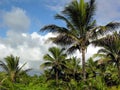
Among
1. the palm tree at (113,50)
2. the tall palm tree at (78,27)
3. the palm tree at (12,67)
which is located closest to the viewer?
the tall palm tree at (78,27)

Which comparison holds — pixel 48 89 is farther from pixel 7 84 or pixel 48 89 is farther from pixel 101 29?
pixel 7 84

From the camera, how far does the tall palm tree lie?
61.5 ft

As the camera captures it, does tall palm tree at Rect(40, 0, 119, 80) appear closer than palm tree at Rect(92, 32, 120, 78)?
Yes

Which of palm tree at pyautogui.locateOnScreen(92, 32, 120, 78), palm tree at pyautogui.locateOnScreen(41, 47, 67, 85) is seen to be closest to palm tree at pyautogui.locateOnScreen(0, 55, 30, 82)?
palm tree at pyautogui.locateOnScreen(41, 47, 67, 85)

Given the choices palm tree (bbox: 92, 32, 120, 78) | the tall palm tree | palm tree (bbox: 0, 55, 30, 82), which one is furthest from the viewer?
palm tree (bbox: 0, 55, 30, 82)

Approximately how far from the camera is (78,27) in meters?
19.1

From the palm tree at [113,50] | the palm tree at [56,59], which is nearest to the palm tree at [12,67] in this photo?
the palm tree at [56,59]

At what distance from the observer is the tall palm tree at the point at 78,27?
61.5ft

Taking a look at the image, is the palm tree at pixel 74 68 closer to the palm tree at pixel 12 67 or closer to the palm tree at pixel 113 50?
the palm tree at pixel 12 67

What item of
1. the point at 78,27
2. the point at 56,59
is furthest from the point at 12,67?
the point at 78,27

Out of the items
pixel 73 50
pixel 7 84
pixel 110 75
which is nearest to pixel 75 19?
pixel 73 50

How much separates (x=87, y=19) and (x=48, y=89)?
31.6 m

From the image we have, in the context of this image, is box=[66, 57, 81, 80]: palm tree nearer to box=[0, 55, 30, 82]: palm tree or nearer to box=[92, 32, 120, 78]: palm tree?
box=[0, 55, 30, 82]: palm tree

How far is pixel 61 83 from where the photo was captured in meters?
47.0
